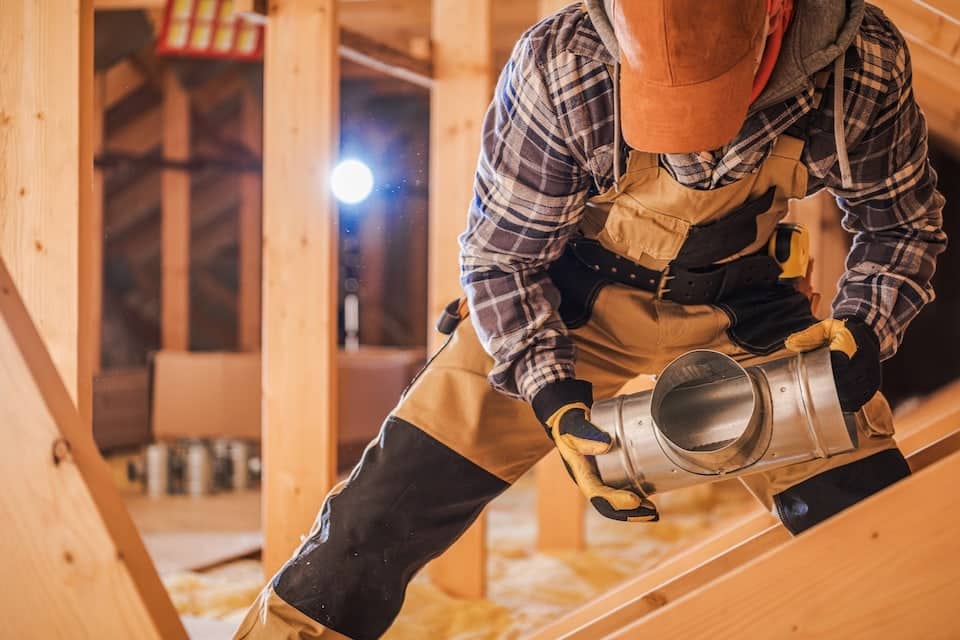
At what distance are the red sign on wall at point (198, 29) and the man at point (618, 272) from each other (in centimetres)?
322

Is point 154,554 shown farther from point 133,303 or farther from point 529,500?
point 133,303

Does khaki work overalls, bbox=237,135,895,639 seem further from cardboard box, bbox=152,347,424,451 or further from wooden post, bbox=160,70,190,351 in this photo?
wooden post, bbox=160,70,190,351

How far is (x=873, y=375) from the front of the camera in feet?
4.45

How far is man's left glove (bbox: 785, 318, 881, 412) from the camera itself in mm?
1317

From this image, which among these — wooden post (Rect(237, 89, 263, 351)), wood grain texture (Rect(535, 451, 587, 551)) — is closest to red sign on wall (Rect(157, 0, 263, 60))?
wooden post (Rect(237, 89, 263, 351))

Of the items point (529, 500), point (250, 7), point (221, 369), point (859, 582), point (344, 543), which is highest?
point (250, 7)

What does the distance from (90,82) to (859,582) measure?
1.77m

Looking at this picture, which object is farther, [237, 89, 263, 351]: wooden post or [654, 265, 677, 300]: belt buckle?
[237, 89, 263, 351]: wooden post

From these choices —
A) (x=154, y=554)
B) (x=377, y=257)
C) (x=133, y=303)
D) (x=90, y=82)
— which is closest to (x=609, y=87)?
(x=90, y=82)

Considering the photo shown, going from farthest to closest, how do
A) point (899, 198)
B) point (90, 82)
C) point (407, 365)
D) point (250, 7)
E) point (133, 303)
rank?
point (133, 303) < point (407, 365) < point (250, 7) < point (90, 82) < point (899, 198)

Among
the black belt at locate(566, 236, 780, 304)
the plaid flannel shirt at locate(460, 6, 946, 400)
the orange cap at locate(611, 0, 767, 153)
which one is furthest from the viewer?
the black belt at locate(566, 236, 780, 304)

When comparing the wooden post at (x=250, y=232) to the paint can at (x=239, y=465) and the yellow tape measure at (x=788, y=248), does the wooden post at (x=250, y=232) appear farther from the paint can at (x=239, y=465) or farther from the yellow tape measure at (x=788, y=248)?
the yellow tape measure at (x=788, y=248)

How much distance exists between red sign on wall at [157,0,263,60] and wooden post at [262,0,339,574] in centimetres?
214

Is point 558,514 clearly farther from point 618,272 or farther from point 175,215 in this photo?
point 175,215
